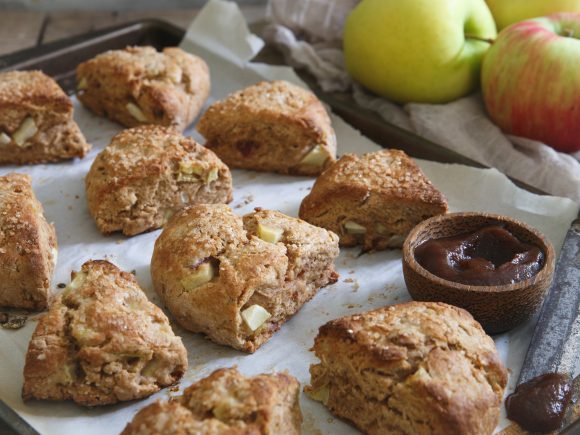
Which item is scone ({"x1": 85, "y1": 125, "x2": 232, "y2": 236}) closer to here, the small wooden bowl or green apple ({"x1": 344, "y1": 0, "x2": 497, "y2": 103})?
the small wooden bowl

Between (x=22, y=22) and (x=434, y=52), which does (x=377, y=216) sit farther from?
(x=22, y=22)

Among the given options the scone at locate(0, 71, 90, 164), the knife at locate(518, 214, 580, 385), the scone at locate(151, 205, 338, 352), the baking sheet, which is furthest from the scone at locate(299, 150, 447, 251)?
the scone at locate(0, 71, 90, 164)

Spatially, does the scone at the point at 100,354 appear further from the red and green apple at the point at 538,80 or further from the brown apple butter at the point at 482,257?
the red and green apple at the point at 538,80

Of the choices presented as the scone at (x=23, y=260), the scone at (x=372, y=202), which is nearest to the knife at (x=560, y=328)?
the scone at (x=372, y=202)

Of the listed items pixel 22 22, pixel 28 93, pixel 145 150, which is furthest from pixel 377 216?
pixel 22 22

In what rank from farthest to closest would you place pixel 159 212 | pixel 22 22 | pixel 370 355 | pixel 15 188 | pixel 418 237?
pixel 22 22, pixel 159 212, pixel 15 188, pixel 418 237, pixel 370 355

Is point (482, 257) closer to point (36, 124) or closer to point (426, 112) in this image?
point (426, 112)
